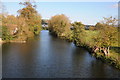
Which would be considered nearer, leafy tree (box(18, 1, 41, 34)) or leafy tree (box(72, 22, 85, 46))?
leafy tree (box(72, 22, 85, 46))

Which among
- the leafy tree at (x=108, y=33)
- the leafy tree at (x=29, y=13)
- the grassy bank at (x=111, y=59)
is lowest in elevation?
the grassy bank at (x=111, y=59)

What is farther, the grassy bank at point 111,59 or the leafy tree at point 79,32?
the leafy tree at point 79,32

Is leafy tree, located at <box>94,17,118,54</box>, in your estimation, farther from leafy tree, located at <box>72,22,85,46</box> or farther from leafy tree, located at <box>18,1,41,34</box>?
leafy tree, located at <box>18,1,41,34</box>

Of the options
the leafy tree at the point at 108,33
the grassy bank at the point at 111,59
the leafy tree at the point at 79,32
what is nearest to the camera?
the grassy bank at the point at 111,59

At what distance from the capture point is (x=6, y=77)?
9602mm

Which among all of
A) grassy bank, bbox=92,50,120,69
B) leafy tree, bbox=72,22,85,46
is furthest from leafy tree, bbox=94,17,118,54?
leafy tree, bbox=72,22,85,46

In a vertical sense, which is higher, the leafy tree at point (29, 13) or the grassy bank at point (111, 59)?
the leafy tree at point (29, 13)

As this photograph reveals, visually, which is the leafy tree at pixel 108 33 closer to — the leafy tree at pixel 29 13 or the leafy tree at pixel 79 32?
the leafy tree at pixel 79 32

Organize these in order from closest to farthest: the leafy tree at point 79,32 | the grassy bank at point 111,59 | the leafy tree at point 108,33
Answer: the grassy bank at point 111,59, the leafy tree at point 108,33, the leafy tree at point 79,32

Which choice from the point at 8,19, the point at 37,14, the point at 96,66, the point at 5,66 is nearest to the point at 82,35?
the point at 96,66

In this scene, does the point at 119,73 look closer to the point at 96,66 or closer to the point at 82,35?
the point at 96,66

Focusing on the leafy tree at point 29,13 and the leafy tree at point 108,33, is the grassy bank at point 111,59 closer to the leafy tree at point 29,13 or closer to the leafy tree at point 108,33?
the leafy tree at point 108,33

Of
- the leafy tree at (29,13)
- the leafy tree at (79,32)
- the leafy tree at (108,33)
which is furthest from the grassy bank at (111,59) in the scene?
the leafy tree at (29,13)

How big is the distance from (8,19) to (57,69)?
16341 millimetres
